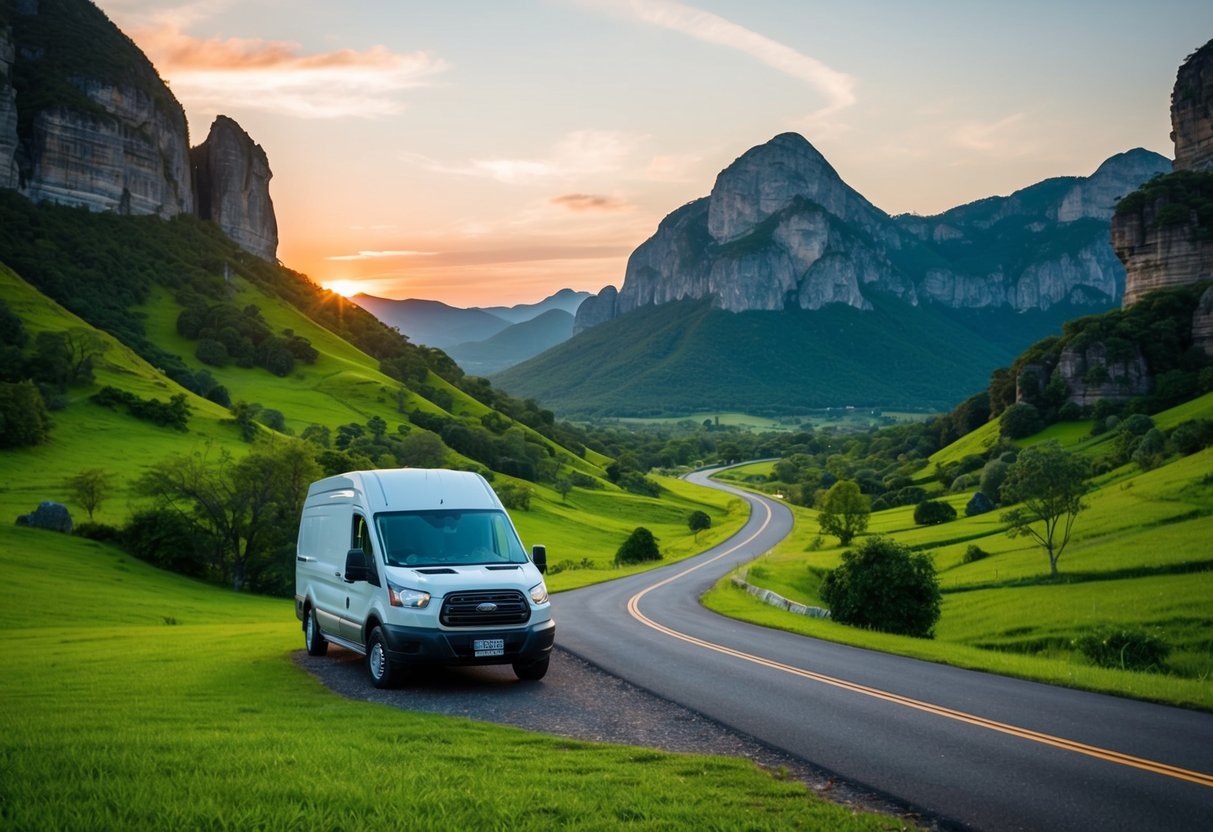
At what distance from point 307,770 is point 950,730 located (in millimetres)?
8678

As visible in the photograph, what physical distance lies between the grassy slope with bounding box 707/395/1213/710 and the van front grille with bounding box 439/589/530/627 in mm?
10412

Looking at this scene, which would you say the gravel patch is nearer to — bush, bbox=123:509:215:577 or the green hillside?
the green hillside

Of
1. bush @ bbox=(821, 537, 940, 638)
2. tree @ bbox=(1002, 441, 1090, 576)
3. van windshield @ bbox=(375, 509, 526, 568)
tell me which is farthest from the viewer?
tree @ bbox=(1002, 441, 1090, 576)

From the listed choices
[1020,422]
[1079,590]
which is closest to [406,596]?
[1079,590]

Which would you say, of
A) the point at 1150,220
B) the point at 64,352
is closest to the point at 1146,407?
the point at 1150,220

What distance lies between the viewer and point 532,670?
1623 centimetres

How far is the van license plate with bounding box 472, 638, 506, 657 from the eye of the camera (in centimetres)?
1471

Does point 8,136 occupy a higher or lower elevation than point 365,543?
higher

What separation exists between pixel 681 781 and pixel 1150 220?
559ft

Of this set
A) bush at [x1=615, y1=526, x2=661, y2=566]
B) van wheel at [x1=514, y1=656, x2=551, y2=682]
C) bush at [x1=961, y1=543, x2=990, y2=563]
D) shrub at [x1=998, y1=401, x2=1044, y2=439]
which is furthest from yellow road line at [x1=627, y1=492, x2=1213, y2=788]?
shrub at [x1=998, y1=401, x2=1044, y2=439]

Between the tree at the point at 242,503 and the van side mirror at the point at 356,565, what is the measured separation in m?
43.6

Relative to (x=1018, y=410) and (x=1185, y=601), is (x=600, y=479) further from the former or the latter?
(x=1185, y=601)

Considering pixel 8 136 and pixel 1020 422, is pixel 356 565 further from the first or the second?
pixel 8 136

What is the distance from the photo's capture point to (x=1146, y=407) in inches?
4466
